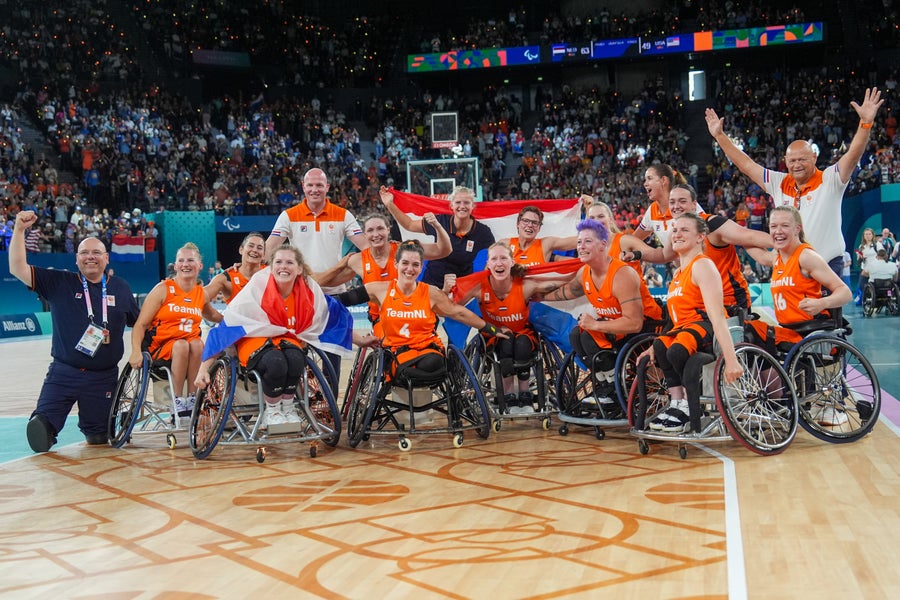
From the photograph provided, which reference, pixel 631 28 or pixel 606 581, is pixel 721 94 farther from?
pixel 606 581

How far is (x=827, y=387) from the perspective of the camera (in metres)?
4.88

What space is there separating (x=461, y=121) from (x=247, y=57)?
695cm

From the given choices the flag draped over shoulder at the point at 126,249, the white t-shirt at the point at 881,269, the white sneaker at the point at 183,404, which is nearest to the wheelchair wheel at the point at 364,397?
the white sneaker at the point at 183,404

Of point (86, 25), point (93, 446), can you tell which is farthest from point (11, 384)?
point (86, 25)

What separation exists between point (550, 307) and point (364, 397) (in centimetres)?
140

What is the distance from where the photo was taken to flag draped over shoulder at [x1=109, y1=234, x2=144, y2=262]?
19.2 metres

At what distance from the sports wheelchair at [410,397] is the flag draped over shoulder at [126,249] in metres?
15.3

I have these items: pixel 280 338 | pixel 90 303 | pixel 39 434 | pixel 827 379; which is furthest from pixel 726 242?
pixel 39 434

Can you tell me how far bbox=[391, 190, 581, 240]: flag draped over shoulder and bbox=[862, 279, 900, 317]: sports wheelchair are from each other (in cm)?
828

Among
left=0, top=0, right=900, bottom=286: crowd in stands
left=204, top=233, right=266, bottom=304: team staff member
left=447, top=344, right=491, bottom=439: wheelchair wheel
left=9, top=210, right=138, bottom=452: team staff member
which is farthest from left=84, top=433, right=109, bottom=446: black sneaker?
left=0, top=0, right=900, bottom=286: crowd in stands

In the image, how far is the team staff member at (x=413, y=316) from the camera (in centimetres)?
511

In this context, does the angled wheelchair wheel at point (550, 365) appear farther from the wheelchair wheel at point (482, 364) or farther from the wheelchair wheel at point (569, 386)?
the wheelchair wheel at point (482, 364)

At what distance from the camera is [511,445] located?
16.9 ft

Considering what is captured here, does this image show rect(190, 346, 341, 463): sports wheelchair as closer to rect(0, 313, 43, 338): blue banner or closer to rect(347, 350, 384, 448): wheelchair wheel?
rect(347, 350, 384, 448): wheelchair wheel
